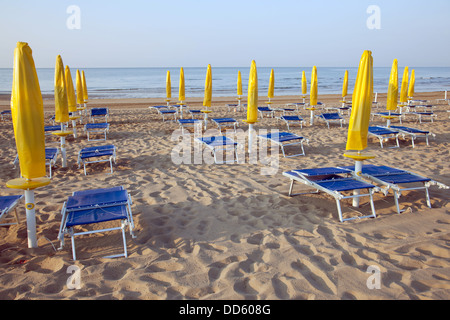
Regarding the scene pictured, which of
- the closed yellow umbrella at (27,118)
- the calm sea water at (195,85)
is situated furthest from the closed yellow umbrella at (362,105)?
the calm sea water at (195,85)

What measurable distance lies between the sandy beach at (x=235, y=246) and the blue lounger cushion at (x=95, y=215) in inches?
14.6

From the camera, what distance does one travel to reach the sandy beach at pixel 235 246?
277cm

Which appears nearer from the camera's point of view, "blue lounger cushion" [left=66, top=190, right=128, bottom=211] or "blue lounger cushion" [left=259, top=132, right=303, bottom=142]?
"blue lounger cushion" [left=66, top=190, right=128, bottom=211]

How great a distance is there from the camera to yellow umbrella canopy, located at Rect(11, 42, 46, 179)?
10.1ft

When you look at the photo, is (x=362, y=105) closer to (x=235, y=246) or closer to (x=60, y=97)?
(x=235, y=246)

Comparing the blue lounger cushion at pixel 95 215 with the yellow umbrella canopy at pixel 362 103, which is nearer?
the blue lounger cushion at pixel 95 215

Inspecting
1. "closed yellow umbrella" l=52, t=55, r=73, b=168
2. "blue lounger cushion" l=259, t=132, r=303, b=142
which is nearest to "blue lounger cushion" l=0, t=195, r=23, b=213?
"closed yellow umbrella" l=52, t=55, r=73, b=168

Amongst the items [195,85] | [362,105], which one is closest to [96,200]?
[362,105]

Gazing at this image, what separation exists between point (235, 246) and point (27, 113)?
244cm

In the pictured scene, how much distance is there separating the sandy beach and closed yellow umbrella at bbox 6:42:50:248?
0.87 m

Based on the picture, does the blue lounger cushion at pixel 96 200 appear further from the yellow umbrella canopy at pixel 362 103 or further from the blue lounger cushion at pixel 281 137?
the blue lounger cushion at pixel 281 137

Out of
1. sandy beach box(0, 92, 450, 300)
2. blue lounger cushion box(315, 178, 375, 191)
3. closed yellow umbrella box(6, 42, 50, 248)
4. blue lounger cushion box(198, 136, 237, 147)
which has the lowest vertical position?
sandy beach box(0, 92, 450, 300)

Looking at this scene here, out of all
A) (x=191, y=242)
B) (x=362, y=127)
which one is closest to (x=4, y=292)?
(x=191, y=242)

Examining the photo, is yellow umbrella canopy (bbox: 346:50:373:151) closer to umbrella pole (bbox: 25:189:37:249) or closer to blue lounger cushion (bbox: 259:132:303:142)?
blue lounger cushion (bbox: 259:132:303:142)
